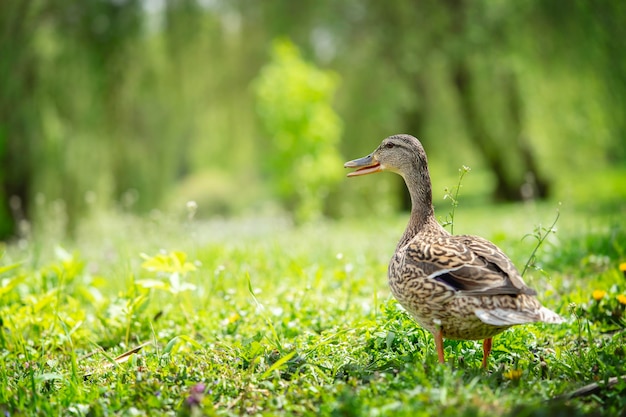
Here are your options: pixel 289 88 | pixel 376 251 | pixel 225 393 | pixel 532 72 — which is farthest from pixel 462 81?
pixel 225 393

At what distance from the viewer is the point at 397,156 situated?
10.4 feet

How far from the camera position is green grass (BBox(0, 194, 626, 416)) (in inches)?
93.6

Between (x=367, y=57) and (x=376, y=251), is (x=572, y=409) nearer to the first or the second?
(x=376, y=251)

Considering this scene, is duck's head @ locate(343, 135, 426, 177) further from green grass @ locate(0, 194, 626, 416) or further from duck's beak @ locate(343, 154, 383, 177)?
green grass @ locate(0, 194, 626, 416)

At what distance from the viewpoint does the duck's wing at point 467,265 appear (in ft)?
8.16

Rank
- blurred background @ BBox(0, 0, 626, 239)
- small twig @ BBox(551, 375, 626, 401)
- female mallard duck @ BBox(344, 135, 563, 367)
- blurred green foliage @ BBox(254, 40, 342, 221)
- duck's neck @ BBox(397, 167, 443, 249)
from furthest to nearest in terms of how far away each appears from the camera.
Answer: blurred green foliage @ BBox(254, 40, 342, 221)
blurred background @ BBox(0, 0, 626, 239)
duck's neck @ BBox(397, 167, 443, 249)
female mallard duck @ BBox(344, 135, 563, 367)
small twig @ BBox(551, 375, 626, 401)

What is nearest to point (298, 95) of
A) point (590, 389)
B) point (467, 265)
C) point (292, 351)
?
point (292, 351)

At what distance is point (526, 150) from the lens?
1433 cm

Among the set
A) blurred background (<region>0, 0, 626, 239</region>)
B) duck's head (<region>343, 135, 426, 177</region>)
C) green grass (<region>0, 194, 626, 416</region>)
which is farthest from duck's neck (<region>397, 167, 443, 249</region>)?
blurred background (<region>0, 0, 626, 239</region>)

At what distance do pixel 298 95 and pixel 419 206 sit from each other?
28.9 ft

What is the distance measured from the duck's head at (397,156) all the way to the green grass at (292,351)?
70cm

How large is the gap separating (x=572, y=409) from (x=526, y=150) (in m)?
13.1

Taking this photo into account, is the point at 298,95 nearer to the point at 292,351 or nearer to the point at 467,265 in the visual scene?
the point at 292,351

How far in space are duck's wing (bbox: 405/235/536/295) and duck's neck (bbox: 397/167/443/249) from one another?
0.66ft
